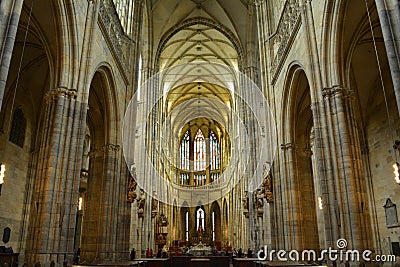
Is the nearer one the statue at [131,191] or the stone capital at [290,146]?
the stone capital at [290,146]

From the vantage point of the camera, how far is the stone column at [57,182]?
9883 millimetres

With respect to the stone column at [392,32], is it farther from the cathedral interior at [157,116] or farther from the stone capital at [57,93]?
the stone capital at [57,93]

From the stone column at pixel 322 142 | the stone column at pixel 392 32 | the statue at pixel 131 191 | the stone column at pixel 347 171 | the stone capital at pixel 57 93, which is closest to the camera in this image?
the stone column at pixel 392 32

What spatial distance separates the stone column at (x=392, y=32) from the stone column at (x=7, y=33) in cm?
718

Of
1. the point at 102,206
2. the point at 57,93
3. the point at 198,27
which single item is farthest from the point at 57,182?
the point at 198,27

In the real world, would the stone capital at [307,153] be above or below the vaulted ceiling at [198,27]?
below

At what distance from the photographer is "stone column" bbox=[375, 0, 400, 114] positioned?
655cm

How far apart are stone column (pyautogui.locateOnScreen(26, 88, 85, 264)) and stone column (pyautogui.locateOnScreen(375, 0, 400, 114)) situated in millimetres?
8817

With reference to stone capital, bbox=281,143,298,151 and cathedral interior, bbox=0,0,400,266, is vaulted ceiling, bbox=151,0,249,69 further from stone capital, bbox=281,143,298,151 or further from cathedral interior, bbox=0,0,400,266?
stone capital, bbox=281,143,298,151

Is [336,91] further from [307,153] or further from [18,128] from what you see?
[18,128]

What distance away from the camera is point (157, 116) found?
31.5m

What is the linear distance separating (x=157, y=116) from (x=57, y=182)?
69.7 ft

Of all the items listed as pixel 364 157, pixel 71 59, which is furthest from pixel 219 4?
pixel 71 59

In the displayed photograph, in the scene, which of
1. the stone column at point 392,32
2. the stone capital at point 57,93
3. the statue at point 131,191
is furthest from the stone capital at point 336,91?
the statue at point 131,191
